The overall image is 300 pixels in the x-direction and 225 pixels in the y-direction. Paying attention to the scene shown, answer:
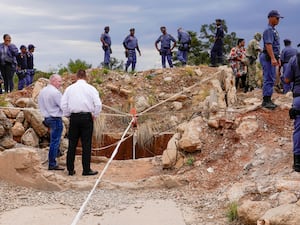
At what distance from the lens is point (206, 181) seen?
7.88 meters

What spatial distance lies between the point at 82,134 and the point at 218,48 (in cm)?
918

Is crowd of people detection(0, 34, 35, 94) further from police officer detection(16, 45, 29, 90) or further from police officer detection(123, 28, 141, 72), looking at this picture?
police officer detection(123, 28, 141, 72)

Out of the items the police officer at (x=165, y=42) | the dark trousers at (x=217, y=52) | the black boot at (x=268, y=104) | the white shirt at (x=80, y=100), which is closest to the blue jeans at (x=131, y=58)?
the police officer at (x=165, y=42)

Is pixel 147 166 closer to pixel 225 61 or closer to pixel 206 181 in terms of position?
pixel 206 181

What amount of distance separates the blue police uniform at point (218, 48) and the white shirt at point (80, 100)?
8378 millimetres

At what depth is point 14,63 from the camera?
45.7ft

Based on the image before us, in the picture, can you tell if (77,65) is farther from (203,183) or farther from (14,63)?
(203,183)

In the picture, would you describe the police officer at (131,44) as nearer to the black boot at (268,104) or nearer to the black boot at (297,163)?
the black boot at (268,104)

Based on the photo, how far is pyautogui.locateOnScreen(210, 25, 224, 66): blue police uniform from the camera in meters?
16.0

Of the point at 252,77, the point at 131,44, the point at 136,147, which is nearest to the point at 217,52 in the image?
the point at 252,77

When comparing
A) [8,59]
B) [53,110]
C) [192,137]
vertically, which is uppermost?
[8,59]

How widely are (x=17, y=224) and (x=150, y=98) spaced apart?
10.3 metres

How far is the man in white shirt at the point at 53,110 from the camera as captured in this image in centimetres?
878

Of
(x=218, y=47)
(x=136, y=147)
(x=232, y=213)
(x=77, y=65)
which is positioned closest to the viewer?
(x=232, y=213)
